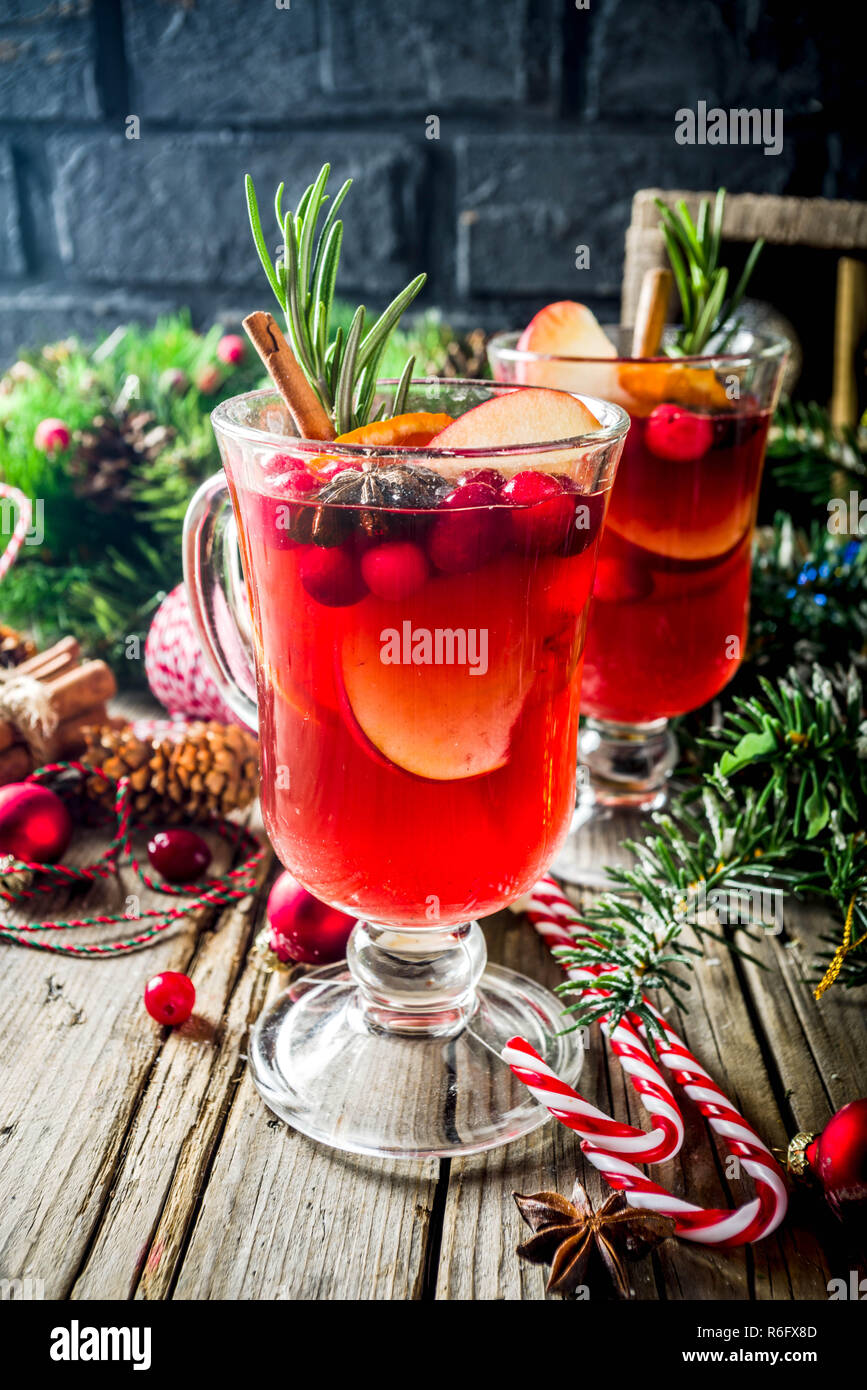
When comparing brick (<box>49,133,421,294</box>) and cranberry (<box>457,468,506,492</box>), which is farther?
brick (<box>49,133,421,294</box>)

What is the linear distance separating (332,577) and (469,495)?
0.11 meters

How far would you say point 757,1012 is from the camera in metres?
1.06

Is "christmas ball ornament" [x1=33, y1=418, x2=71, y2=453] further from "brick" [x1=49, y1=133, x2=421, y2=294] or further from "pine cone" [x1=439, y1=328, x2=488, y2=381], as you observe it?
"brick" [x1=49, y1=133, x2=421, y2=294]

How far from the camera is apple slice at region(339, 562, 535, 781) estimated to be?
2.66 ft

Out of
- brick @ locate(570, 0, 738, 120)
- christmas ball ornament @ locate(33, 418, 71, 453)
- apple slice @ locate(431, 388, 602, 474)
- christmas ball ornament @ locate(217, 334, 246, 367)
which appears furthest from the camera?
brick @ locate(570, 0, 738, 120)

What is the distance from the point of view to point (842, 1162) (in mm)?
819

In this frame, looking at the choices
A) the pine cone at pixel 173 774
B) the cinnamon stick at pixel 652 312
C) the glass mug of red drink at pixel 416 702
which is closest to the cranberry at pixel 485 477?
the glass mug of red drink at pixel 416 702

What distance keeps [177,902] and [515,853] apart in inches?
18.3

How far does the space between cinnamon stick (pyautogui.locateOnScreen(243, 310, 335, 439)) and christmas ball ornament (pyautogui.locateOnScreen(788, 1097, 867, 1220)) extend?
63cm

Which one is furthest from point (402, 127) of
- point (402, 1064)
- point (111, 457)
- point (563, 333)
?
point (402, 1064)

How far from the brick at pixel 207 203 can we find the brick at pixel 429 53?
11 cm

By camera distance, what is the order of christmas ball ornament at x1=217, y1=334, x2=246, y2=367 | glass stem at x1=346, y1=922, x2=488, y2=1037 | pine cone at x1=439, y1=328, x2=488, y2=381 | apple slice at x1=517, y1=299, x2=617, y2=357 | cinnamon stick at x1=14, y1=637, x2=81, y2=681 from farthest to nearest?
christmas ball ornament at x1=217, y1=334, x2=246, y2=367 → pine cone at x1=439, y1=328, x2=488, y2=381 → cinnamon stick at x1=14, y1=637, x2=81, y2=681 → apple slice at x1=517, y1=299, x2=617, y2=357 → glass stem at x1=346, y1=922, x2=488, y2=1037

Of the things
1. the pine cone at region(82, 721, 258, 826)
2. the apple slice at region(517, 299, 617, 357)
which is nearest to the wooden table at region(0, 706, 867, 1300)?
the pine cone at region(82, 721, 258, 826)

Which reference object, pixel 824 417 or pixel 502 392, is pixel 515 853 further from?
pixel 824 417
